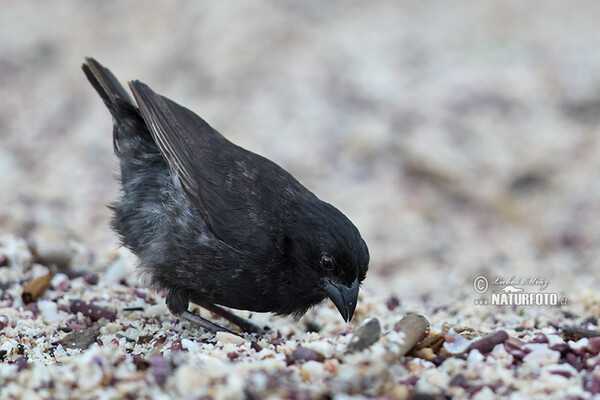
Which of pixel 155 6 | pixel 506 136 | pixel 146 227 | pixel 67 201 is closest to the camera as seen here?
pixel 146 227

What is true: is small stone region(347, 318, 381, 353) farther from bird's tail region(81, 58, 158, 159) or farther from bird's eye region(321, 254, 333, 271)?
bird's tail region(81, 58, 158, 159)

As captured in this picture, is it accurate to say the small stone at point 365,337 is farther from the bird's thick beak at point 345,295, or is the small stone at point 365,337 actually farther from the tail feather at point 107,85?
the tail feather at point 107,85

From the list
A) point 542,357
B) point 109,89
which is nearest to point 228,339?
point 542,357

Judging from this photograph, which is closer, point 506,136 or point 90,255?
point 90,255

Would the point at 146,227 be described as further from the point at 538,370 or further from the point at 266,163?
the point at 538,370

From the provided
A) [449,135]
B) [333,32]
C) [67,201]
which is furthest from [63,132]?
[449,135]

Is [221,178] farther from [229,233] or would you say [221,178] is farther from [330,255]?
[330,255]

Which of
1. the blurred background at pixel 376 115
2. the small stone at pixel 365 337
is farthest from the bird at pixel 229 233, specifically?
the blurred background at pixel 376 115
